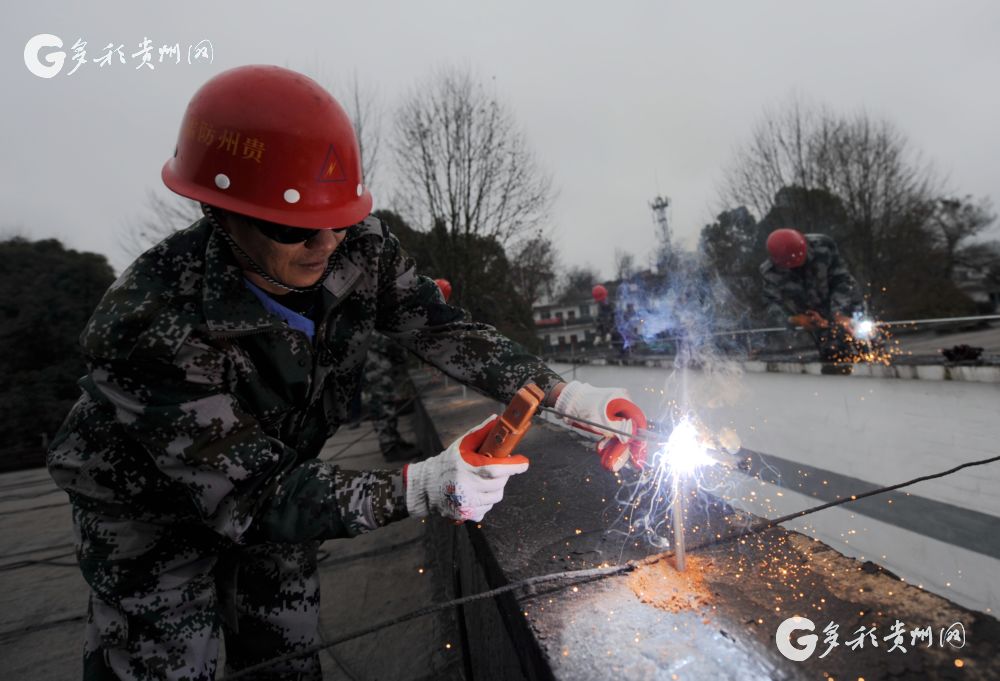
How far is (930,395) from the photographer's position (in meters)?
4.22

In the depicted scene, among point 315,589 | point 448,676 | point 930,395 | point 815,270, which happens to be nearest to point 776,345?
point 815,270

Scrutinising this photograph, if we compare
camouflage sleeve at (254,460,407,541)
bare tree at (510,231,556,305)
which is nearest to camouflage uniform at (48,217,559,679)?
camouflage sleeve at (254,460,407,541)

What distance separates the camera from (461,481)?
4.34ft

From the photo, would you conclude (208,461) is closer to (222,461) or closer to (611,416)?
(222,461)

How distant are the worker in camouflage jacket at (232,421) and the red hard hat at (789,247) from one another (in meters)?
6.02

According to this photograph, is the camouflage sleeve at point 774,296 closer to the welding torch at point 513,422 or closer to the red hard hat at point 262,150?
the welding torch at point 513,422

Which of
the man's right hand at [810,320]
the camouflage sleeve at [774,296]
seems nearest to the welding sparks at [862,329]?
the man's right hand at [810,320]

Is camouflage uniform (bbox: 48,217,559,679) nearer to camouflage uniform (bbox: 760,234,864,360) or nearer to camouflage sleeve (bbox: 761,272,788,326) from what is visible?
camouflage uniform (bbox: 760,234,864,360)

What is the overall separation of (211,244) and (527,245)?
12645 mm

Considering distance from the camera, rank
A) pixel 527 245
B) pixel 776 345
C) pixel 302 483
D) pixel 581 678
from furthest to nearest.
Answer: pixel 527 245 → pixel 776 345 → pixel 302 483 → pixel 581 678

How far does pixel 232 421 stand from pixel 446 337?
1.00m

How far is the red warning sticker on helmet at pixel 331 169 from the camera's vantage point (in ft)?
5.06

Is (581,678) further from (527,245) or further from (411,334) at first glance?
(527,245)

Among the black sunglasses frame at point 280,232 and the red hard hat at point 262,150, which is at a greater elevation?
the red hard hat at point 262,150
